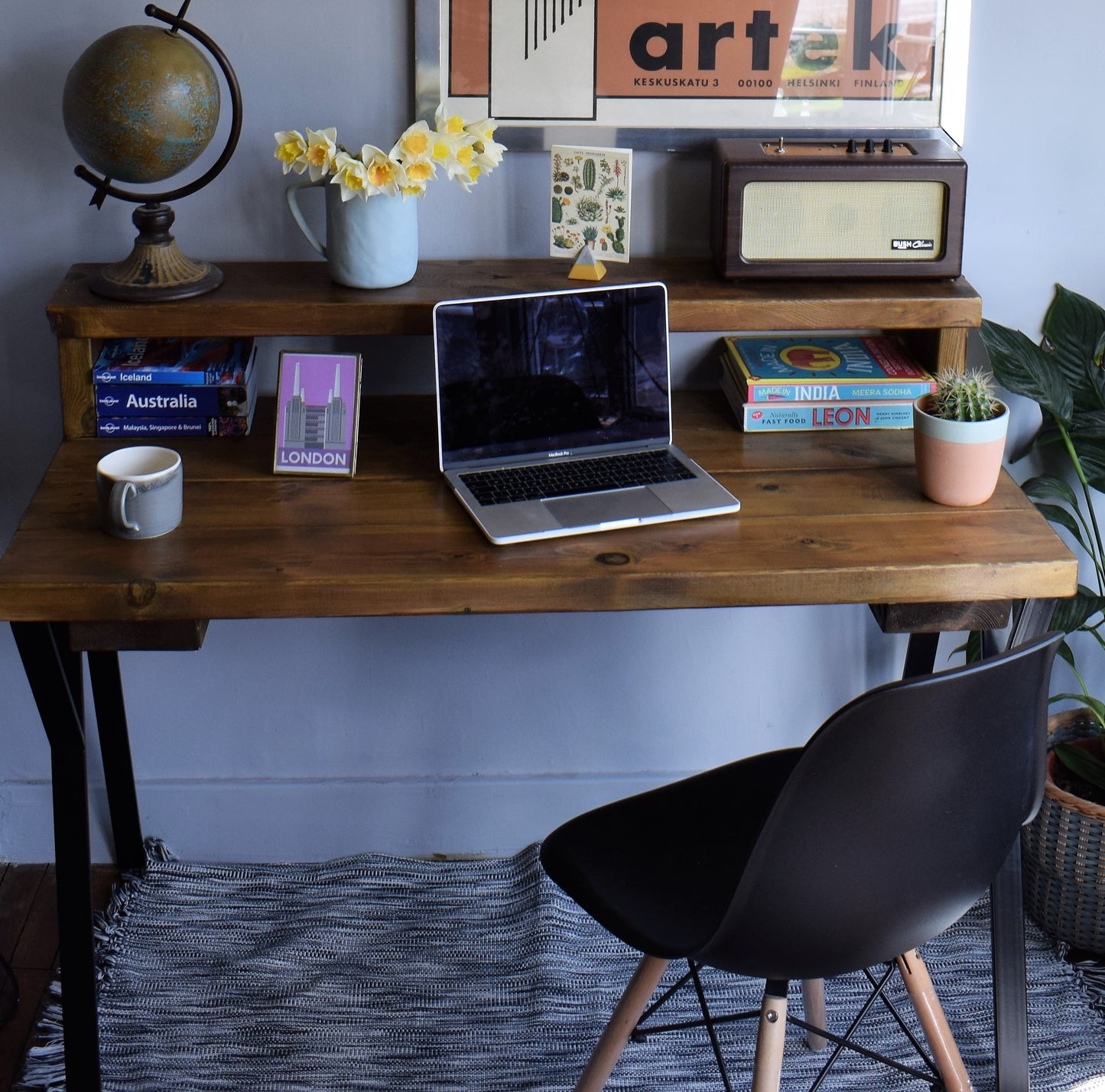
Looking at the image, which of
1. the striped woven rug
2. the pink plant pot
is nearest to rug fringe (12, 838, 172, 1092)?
the striped woven rug

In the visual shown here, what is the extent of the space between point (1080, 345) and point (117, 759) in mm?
1606

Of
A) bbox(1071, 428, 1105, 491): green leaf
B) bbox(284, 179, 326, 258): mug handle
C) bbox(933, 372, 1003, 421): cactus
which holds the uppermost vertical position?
bbox(284, 179, 326, 258): mug handle

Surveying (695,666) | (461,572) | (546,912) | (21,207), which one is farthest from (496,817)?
(21,207)

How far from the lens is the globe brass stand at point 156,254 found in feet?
5.73

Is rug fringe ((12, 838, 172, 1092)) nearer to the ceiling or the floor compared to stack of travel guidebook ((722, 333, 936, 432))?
nearer to the floor

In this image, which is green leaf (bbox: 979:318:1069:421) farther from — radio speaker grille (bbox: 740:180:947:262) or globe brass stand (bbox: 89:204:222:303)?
globe brass stand (bbox: 89:204:222:303)

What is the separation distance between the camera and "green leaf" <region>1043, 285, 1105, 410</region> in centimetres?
196

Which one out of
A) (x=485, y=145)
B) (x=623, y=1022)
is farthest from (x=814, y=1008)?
(x=485, y=145)

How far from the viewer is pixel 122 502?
60.4 inches

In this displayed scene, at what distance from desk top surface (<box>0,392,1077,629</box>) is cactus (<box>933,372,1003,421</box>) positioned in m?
0.11

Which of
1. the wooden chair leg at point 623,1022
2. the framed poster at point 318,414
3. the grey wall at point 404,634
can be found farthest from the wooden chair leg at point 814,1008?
the framed poster at point 318,414

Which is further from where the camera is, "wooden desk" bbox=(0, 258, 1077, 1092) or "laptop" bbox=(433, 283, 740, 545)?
"laptop" bbox=(433, 283, 740, 545)

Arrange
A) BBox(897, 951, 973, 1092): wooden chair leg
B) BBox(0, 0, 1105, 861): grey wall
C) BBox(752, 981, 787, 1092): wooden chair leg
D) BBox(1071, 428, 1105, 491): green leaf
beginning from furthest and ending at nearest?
1. BBox(1071, 428, 1105, 491): green leaf
2. BBox(0, 0, 1105, 861): grey wall
3. BBox(897, 951, 973, 1092): wooden chair leg
4. BBox(752, 981, 787, 1092): wooden chair leg

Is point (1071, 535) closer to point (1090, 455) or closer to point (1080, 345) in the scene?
point (1090, 455)
